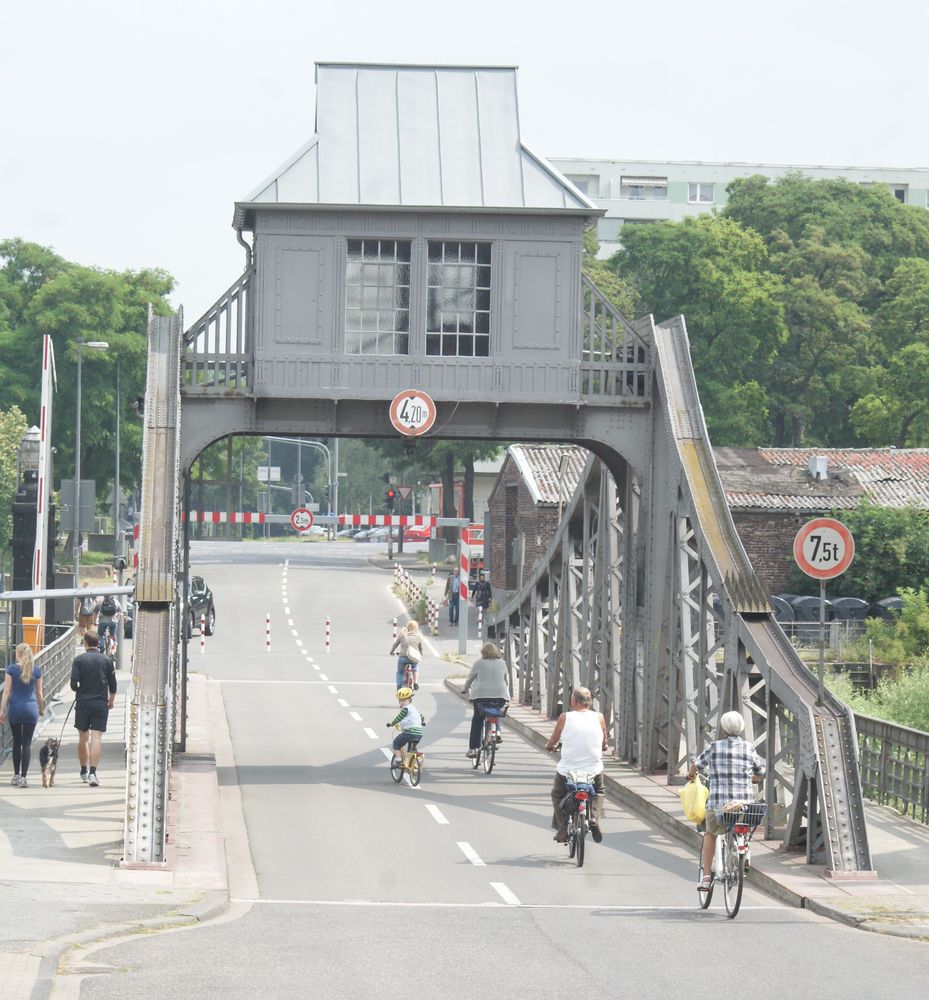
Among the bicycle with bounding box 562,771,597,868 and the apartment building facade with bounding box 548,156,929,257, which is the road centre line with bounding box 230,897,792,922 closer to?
the bicycle with bounding box 562,771,597,868

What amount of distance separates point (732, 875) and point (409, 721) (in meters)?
8.05

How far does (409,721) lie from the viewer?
2053 cm

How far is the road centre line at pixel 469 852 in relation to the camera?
15922 millimetres

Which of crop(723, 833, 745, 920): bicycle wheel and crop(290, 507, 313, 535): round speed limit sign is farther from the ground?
crop(290, 507, 313, 535): round speed limit sign

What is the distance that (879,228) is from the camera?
8312 centimetres

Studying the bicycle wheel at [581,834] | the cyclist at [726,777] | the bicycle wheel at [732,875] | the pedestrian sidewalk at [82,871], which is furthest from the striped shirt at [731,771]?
the pedestrian sidewalk at [82,871]

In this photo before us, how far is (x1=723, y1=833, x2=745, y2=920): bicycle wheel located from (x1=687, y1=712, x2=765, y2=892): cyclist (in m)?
0.22

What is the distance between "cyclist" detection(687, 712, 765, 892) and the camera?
1336 centimetres

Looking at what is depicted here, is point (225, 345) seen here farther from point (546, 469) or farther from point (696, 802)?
point (546, 469)

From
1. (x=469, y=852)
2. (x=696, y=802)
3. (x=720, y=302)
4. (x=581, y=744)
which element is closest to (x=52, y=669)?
(x=469, y=852)

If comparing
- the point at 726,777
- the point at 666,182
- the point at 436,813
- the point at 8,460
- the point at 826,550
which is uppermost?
the point at 666,182

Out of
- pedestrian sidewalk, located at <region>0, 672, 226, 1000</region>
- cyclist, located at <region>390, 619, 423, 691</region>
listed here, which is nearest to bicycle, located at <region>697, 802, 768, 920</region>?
pedestrian sidewalk, located at <region>0, 672, 226, 1000</region>

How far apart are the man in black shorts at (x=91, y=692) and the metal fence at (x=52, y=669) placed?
2642 millimetres

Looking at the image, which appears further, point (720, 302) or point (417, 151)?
point (720, 302)
